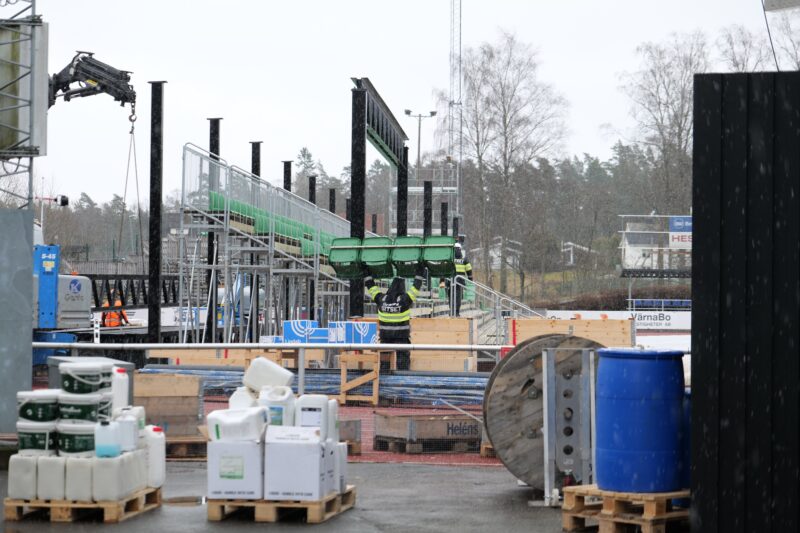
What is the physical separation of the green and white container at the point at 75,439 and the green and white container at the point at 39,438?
0.09 metres

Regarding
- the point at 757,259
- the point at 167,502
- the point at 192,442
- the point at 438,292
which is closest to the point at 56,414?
the point at 167,502

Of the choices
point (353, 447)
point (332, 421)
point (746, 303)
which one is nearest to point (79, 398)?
point (332, 421)

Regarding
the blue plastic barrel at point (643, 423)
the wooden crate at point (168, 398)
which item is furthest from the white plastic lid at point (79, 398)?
the blue plastic barrel at point (643, 423)

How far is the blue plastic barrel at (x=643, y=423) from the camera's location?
843 cm

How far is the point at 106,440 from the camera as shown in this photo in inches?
371

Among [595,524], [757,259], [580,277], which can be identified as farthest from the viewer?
[580,277]

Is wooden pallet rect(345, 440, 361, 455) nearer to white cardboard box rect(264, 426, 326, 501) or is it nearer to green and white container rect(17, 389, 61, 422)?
white cardboard box rect(264, 426, 326, 501)

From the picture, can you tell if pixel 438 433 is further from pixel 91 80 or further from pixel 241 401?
pixel 91 80

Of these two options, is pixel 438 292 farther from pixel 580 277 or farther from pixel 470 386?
pixel 580 277

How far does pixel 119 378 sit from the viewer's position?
10516 mm

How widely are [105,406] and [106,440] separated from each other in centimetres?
32

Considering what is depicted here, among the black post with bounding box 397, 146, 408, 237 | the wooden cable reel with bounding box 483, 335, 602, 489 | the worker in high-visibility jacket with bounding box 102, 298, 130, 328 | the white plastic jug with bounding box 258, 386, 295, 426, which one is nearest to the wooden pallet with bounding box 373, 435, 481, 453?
the wooden cable reel with bounding box 483, 335, 602, 489

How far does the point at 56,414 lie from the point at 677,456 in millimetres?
5232

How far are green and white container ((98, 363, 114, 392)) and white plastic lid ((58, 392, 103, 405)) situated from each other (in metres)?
0.12
